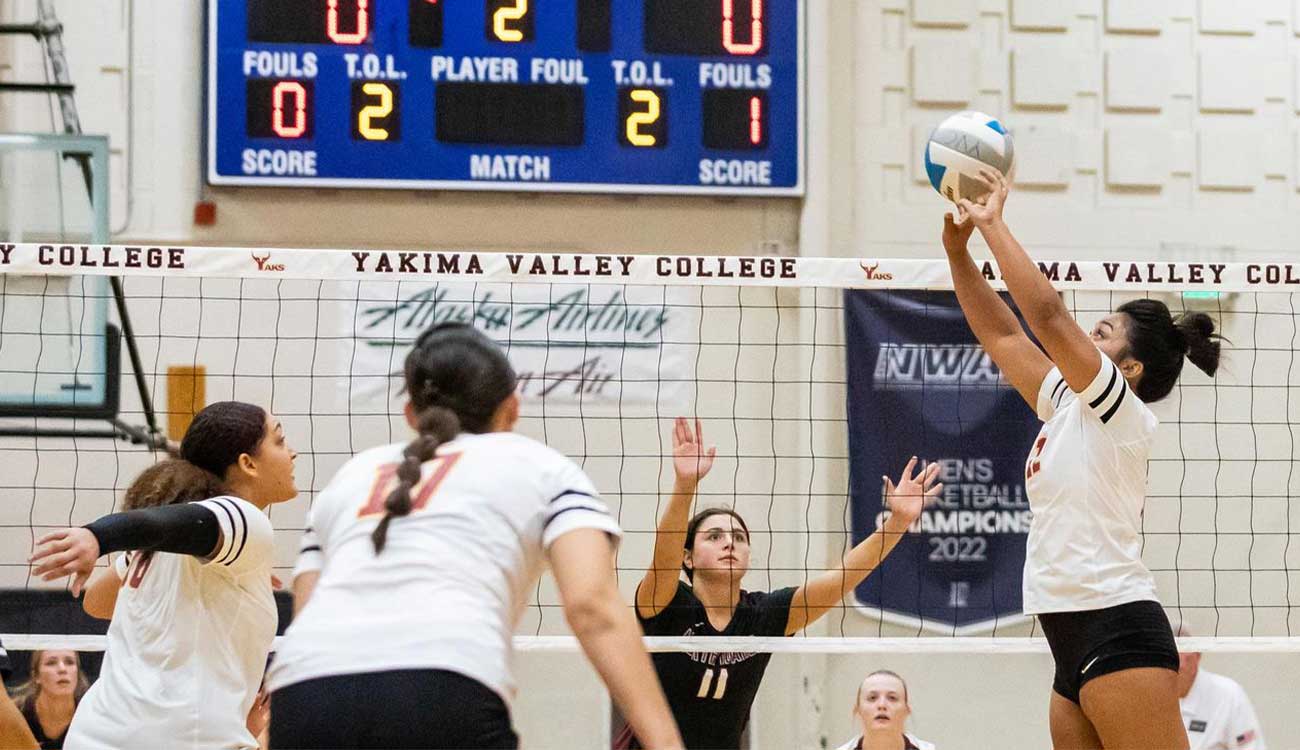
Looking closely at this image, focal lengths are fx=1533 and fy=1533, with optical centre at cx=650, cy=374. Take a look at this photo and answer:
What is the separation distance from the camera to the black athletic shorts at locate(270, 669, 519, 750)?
209cm

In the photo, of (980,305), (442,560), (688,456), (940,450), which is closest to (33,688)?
(688,456)

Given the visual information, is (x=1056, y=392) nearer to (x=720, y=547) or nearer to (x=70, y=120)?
(x=720, y=547)

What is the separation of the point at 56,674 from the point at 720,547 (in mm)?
3263

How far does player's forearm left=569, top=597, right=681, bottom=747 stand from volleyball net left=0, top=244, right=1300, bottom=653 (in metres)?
5.28

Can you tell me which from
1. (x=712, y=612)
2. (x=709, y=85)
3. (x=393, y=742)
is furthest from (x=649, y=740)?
(x=709, y=85)

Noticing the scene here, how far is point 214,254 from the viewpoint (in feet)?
16.4

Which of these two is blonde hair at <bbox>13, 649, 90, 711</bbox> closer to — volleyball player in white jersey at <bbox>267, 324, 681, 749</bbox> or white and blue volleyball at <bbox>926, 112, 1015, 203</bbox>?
white and blue volleyball at <bbox>926, 112, 1015, 203</bbox>

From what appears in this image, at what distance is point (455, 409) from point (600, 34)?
19.1 feet

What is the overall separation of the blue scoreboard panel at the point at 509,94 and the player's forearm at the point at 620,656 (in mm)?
5910

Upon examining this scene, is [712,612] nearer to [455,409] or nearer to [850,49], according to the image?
[455,409]

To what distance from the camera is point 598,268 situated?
16.5ft

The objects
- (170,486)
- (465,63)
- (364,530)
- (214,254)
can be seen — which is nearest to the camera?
(364,530)

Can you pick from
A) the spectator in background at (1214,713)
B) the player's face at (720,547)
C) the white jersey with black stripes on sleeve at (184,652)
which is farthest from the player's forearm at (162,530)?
the spectator in background at (1214,713)

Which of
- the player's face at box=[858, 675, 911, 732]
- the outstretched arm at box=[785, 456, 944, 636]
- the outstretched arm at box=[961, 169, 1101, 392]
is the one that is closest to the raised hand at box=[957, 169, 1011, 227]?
the outstretched arm at box=[961, 169, 1101, 392]
